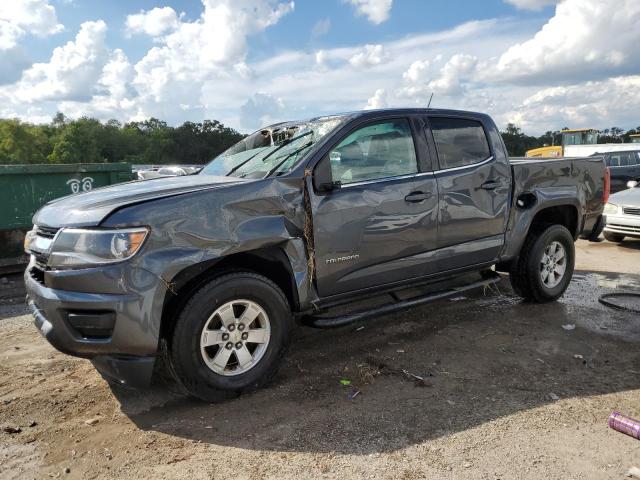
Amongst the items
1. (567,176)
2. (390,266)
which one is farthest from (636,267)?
(390,266)

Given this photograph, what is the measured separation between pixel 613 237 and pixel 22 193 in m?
9.92

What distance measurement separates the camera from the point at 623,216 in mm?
9133

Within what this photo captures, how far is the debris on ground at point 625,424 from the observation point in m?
2.98

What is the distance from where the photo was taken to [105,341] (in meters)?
3.05

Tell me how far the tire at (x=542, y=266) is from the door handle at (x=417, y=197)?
171cm

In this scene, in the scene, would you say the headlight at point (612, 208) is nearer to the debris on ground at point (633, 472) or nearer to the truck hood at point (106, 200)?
the debris on ground at point (633, 472)

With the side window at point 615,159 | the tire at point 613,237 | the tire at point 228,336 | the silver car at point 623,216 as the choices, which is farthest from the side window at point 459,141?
the side window at point 615,159

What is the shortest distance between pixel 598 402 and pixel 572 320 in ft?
6.00

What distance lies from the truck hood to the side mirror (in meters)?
0.52

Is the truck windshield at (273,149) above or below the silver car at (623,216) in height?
above

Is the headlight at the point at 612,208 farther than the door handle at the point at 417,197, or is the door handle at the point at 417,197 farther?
the headlight at the point at 612,208

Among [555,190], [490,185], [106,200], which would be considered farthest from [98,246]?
[555,190]

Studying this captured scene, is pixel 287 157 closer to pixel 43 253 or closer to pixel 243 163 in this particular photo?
pixel 243 163

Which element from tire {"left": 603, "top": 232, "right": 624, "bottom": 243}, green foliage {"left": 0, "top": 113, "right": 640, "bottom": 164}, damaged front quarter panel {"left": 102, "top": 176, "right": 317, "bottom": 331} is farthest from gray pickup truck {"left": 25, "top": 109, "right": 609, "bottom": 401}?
green foliage {"left": 0, "top": 113, "right": 640, "bottom": 164}
